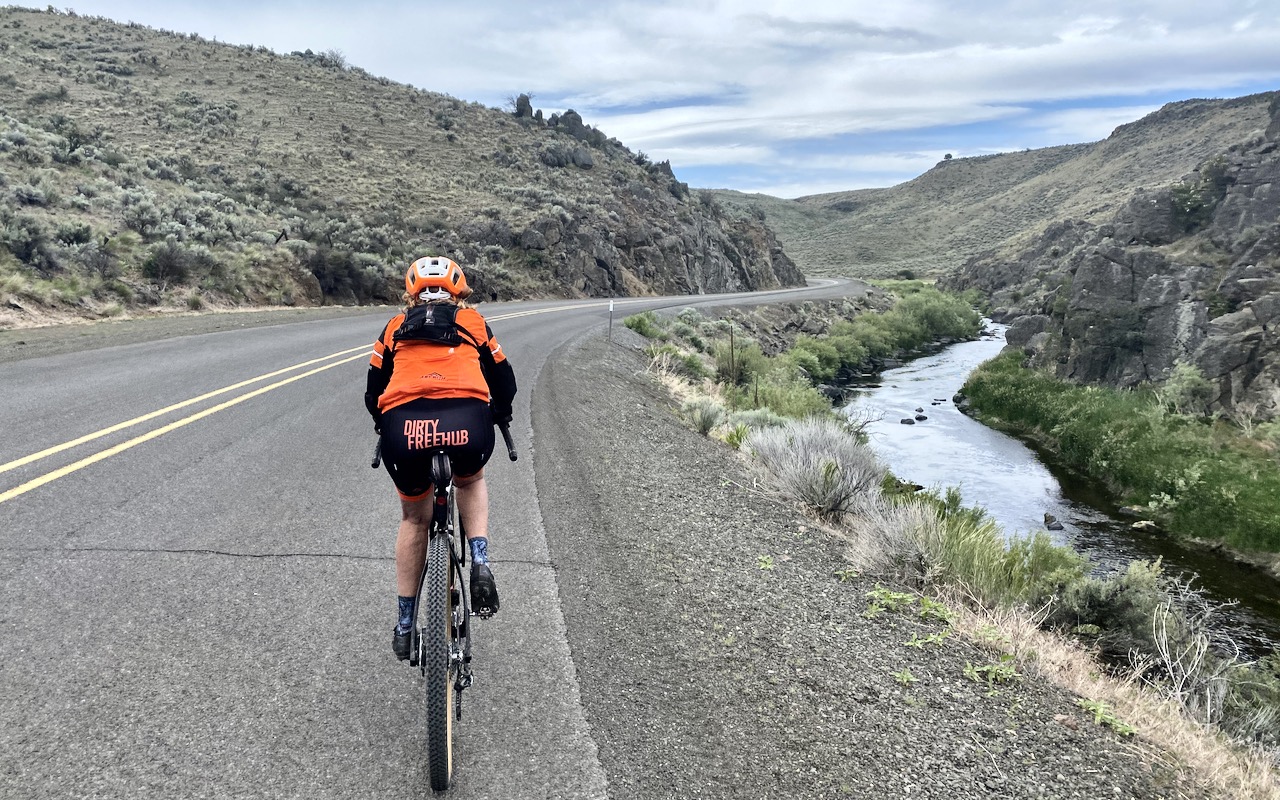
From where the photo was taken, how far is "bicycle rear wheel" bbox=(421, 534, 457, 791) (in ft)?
9.24

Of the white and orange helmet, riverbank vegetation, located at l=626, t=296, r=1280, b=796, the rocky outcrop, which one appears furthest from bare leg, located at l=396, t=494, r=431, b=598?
the rocky outcrop

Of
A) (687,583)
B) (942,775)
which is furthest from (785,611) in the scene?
(942,775)

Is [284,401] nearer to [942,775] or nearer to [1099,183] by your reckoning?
[942,775]

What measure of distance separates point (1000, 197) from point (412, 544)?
5580 inches

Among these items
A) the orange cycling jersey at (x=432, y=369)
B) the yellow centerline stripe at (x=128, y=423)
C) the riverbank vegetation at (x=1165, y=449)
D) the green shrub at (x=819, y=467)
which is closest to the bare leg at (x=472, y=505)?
the orange cycling jersey at (x=432, y=369)

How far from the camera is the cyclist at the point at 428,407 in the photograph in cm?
312

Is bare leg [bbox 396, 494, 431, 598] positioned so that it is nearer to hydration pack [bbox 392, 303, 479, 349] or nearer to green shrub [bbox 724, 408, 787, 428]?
hydration pack [bbox 392, 303, 479, 349]

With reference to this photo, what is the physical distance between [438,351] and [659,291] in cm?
4503

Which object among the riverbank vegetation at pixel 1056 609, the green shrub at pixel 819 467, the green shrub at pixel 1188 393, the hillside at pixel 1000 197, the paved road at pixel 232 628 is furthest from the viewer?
the hillside at pixel 1000 197

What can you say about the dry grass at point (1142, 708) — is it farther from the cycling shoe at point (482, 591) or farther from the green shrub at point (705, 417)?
the green shrub at point (705, 417)

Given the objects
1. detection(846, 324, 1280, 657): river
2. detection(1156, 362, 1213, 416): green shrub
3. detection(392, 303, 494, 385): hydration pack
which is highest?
detection(392, 303, 494, 385): hydration pack

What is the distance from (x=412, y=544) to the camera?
3.29 m

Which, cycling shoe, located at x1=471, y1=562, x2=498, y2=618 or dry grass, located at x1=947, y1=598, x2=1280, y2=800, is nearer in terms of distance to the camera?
cycling shoe, located at x1=471, y1=562, x2=498, y2=618

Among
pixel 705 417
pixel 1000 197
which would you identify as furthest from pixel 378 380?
pixel 1000 197
